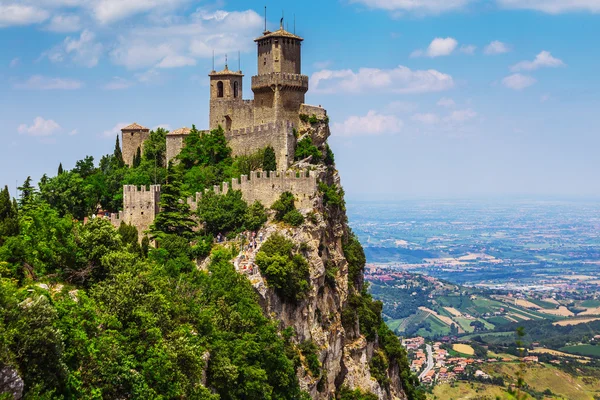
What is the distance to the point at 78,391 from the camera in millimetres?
25594

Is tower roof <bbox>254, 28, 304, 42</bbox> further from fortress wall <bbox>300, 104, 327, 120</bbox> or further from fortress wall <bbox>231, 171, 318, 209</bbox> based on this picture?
fortress wall <bbox>231, 171, 318, 209</bbox>

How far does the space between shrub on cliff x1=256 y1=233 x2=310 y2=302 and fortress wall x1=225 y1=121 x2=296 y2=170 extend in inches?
347

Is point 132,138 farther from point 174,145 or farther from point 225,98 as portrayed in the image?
point 225,98

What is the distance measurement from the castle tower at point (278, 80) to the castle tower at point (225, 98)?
191cm

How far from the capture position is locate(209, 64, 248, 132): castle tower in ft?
193

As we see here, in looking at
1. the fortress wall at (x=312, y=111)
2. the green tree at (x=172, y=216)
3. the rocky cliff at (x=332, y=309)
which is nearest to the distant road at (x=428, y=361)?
the rocky cliff at (x=332, y=309)

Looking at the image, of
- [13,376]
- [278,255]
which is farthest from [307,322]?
[13,376]

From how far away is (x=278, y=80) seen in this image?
56719 mm

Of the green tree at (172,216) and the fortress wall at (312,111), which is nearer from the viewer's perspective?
the green tree at (172,216)

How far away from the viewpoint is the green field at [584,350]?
15662 centimetres

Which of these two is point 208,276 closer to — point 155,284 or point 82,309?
point 155,284

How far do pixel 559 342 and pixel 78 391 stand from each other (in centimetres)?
15660

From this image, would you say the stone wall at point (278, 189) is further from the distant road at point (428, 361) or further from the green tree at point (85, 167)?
the distant road at point (428, 361)

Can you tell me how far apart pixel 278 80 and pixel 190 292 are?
2215 centimetres
